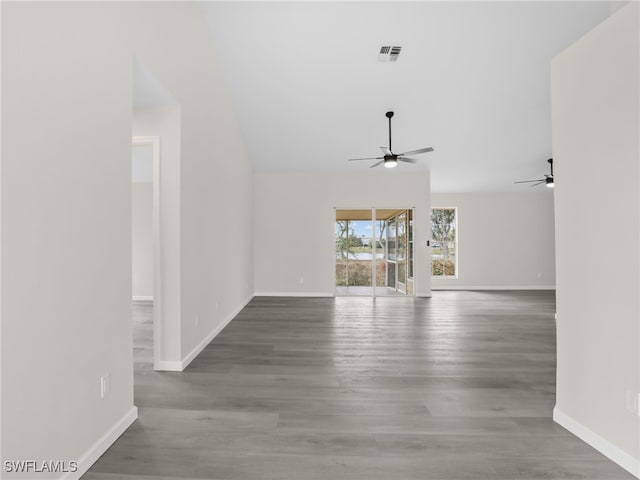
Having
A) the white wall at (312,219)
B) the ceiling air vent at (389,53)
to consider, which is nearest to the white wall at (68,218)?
the ceiling air vent at (389,53)

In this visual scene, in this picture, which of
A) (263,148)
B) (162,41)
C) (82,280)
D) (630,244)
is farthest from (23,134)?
(263,148)

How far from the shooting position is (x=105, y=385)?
1853 mm

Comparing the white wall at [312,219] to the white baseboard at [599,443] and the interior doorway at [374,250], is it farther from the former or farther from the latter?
the white baseboard at [599,443]

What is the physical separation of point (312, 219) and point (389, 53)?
12.6 feet

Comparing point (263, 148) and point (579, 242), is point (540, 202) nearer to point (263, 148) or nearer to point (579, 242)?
point (263, 148)

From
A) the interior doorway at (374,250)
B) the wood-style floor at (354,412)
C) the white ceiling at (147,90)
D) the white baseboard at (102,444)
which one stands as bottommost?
the wood-style floor at (354,412)

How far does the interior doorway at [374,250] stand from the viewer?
24.5ft

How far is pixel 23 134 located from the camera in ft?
4.27

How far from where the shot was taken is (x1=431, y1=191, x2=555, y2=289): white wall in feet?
28.0

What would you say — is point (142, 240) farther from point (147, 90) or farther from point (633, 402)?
point (633, 402)

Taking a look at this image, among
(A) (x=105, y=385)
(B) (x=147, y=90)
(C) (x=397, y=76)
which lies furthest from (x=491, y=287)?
(A) (x=105, y=385)

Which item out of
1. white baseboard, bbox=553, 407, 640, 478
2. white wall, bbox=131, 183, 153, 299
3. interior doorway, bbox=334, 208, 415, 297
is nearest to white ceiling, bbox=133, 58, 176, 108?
white baseboard, bbox=553, 407, 640, 478

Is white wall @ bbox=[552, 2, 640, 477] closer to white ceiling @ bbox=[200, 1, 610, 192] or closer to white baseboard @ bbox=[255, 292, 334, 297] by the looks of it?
white ceiling @ bbox=[200, 1, 610, 192]

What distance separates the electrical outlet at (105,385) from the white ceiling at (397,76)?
3.82 metres
